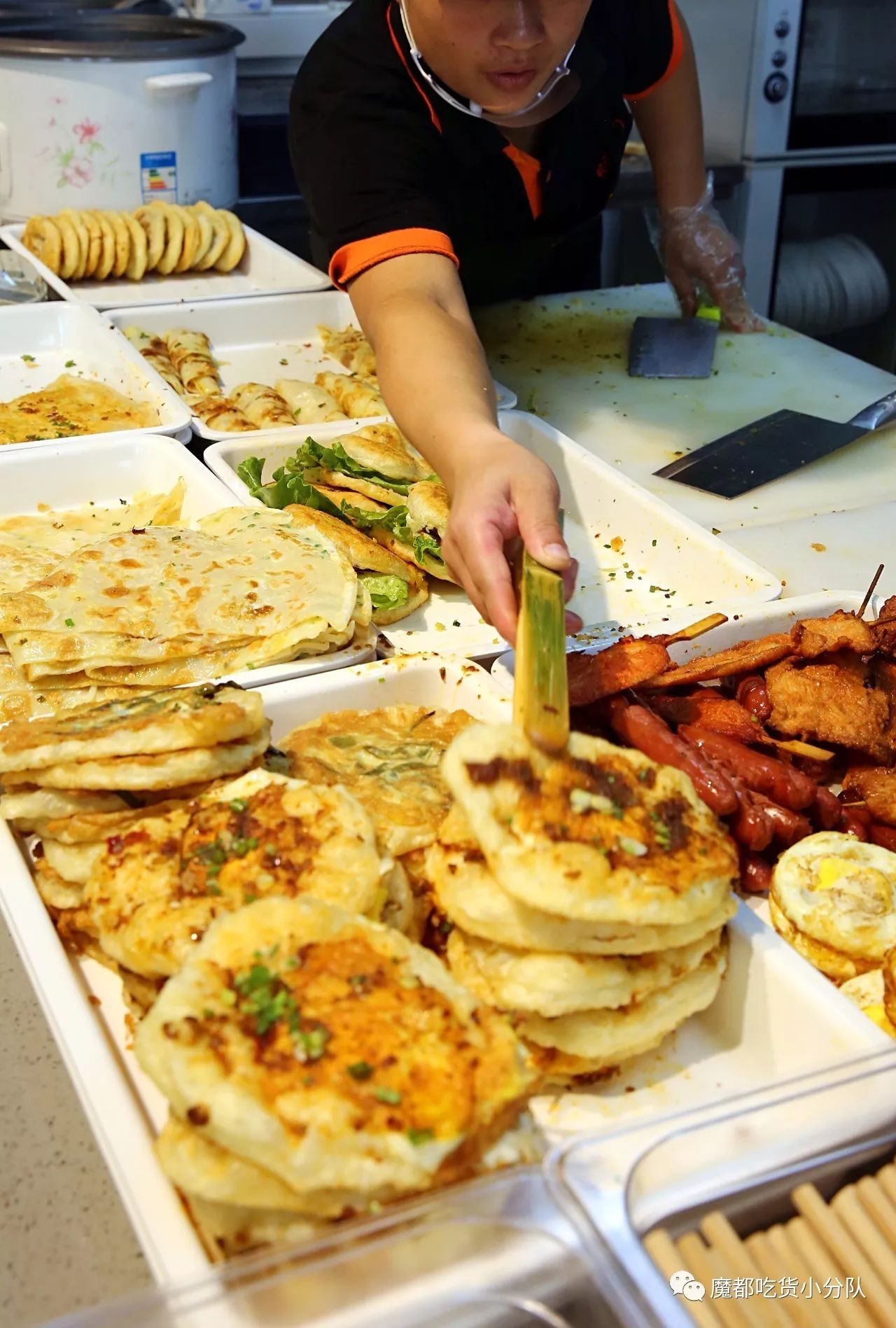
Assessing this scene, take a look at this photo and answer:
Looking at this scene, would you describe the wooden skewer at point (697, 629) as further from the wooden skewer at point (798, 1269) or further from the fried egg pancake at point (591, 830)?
the wooden skewer at point (798, 1269)

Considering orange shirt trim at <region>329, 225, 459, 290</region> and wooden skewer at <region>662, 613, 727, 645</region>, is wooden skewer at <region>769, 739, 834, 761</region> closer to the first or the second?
wooden skewer at <region>662, 613, 727, 645</region>

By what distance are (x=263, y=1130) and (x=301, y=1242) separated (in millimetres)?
87

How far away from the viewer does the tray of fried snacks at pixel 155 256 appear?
12.1 ft

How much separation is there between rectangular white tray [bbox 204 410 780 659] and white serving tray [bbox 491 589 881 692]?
0.13ft

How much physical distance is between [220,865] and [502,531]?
2.19 ft

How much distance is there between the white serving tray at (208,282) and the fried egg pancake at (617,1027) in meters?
2.82

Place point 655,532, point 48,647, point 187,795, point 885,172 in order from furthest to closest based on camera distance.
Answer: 1. point 885,172
2. point 655,532
3. point 48,647
4. point 187,795

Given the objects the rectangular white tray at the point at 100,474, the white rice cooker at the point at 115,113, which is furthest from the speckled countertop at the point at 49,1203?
the white rice cooker at the point at 115,113

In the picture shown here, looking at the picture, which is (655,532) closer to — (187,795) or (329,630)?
(329,630)

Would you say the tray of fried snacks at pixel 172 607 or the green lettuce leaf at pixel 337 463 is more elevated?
the green lettuce leaf at pixel 337 463

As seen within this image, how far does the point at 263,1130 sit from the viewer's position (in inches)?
35.7

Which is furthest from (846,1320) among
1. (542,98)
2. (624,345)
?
(624,345)

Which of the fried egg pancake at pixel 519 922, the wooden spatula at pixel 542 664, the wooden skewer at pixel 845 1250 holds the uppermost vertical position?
the wooden spatula at pixel 542 664

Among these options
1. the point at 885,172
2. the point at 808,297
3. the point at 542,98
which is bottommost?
the point at 808,297
